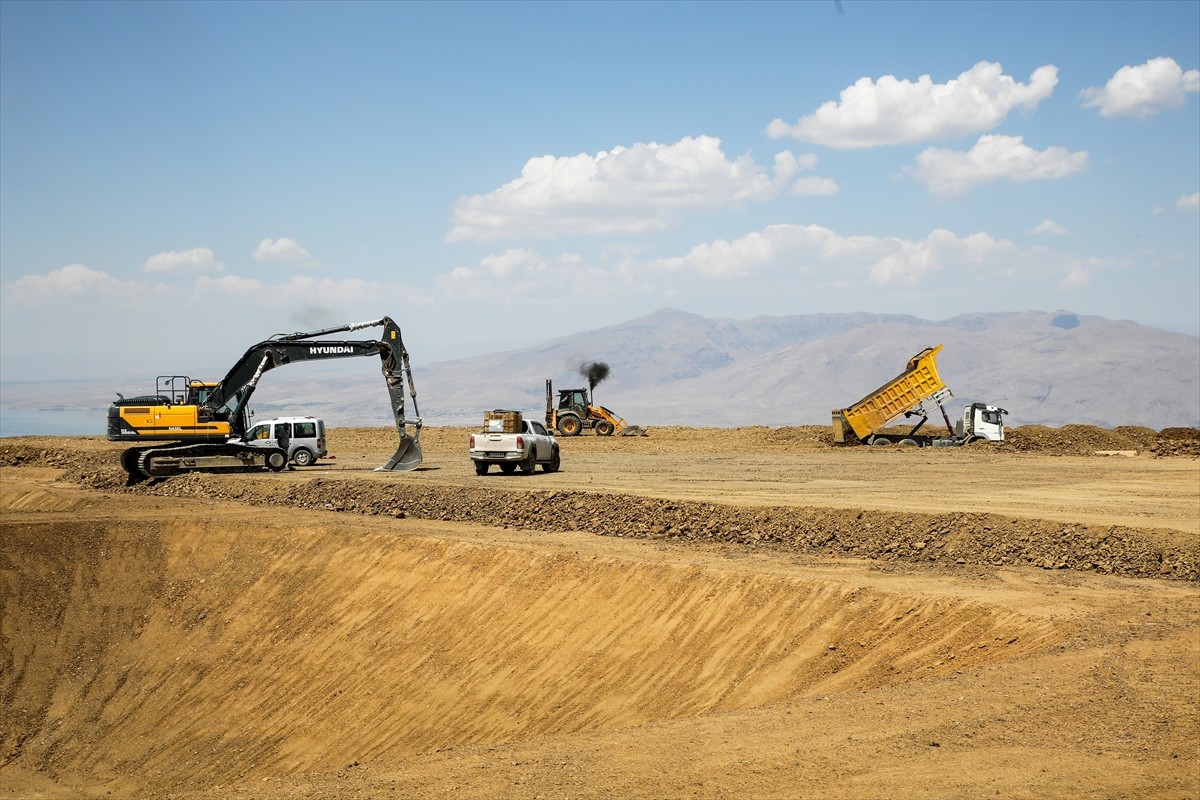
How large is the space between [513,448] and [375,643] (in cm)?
1563

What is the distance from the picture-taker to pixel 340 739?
58.7 ft

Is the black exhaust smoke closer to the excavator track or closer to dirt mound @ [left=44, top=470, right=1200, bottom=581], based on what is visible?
the excavator track

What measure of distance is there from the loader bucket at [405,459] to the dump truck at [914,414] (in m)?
18.1

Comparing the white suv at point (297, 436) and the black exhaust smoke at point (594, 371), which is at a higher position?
the black exhaust smoke at point (594, 371)

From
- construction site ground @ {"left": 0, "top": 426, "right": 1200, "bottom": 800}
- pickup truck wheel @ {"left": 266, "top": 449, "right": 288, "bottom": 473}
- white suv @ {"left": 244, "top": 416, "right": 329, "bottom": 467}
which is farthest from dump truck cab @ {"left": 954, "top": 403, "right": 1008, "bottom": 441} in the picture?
pickup truck wheel @ {"left": 266, "top": 449, "right": 288, "bottom": 473}

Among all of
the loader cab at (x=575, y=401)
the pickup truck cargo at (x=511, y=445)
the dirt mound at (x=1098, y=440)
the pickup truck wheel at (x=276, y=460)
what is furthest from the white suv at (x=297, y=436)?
the dirt mound at (x=1098, y=440)

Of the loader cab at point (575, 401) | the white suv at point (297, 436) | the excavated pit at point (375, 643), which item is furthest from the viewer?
the loader cab at point (575, 401)

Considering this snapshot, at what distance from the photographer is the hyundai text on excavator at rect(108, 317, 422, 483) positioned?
3528 cm

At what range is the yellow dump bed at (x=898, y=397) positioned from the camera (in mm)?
45344

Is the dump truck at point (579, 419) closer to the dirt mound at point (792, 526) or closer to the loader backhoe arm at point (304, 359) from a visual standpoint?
the loader backhoe arm at point (304, 359)

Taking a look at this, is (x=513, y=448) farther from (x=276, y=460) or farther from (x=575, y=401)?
(x=575, y=401)

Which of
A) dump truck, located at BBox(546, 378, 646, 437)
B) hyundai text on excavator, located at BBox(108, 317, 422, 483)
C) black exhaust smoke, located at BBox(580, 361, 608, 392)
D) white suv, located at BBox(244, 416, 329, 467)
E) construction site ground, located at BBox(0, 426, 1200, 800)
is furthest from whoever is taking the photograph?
black exhaust smoke, located at BBox(580, 361, 608, 392)

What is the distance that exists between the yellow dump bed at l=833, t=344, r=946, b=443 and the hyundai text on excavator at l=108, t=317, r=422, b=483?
777 inches

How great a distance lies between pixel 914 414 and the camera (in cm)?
4606
